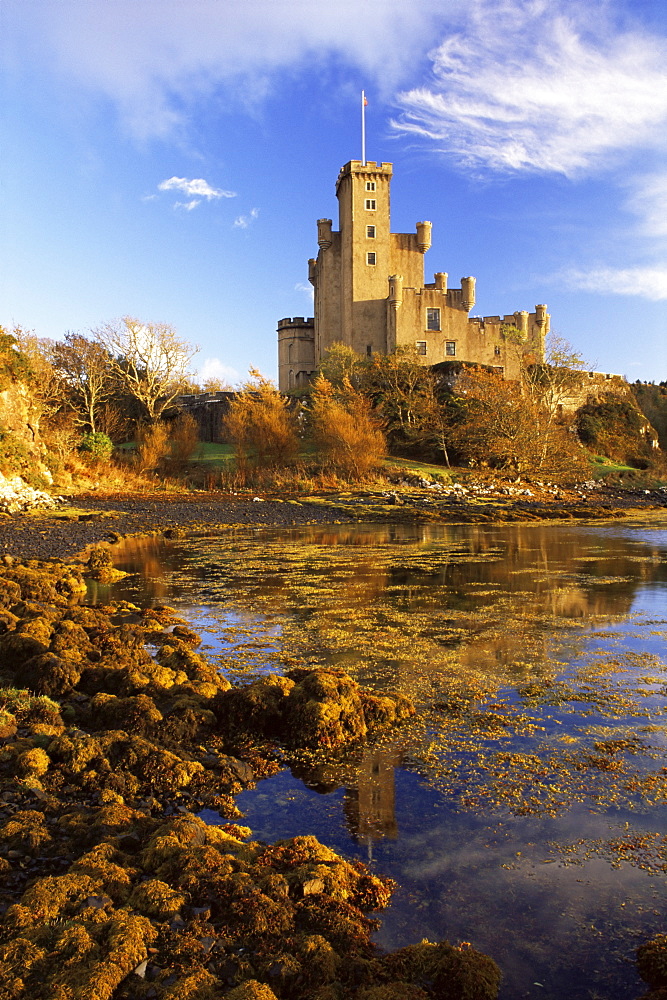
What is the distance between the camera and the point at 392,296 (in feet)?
178

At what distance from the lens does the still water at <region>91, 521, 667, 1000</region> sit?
3385mm

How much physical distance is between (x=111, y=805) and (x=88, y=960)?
143cm

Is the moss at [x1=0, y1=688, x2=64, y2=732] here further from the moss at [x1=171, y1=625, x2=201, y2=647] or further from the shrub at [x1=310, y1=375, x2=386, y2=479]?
the shrub at [x1=310, y1=375, x2=386, y2=479]

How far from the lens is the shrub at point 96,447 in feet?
116

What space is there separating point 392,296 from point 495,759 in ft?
171

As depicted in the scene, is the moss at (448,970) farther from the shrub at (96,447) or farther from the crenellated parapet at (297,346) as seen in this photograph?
the crenellated parapet at (297,346)

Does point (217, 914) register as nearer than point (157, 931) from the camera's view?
No

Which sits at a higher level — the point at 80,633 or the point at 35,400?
the point at 35,400

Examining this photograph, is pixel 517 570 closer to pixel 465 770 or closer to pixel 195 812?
pixel 465 770

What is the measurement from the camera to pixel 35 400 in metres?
32.5

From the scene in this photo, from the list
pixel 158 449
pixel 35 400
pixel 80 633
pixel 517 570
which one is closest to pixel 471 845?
pixel 80 633

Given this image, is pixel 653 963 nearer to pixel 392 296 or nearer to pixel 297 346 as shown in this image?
pixel 392 296

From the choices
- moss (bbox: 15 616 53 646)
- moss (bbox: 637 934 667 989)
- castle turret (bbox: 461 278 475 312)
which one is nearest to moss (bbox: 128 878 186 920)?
moss (bbox: 637 934 667 989)

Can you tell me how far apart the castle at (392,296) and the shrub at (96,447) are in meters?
23.1
